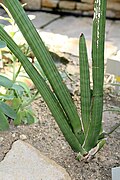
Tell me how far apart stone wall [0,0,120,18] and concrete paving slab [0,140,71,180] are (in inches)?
91.3

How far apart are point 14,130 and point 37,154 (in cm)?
20

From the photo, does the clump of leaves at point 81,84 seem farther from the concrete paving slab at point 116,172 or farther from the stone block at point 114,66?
the stone block at point 114,66

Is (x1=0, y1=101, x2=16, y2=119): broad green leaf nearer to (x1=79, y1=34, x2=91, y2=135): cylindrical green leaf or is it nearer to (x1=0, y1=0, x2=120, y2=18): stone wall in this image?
(x1=79, y1=34, x2=91, y2=135): cylindrical green leaf

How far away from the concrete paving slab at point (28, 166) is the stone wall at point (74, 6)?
91.3 inches

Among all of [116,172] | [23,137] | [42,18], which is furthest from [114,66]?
[42,18]

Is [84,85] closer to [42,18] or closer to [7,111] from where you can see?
[7,111]

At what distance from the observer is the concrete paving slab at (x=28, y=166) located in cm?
148

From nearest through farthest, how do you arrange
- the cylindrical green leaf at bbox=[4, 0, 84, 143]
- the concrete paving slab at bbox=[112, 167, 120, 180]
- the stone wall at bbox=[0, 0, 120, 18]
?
the cylindrical green leaf at bbox=[4, 0, 84, 143] < the concrete paving slab at bbox=[112, 167, 120, 180] < the stone wall at bbox=[0, 0, 120, 18]

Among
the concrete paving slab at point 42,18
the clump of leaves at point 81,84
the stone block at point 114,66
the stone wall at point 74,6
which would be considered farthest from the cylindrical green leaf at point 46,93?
the stone wall at point 74,6

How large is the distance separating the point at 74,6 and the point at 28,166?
2.45m

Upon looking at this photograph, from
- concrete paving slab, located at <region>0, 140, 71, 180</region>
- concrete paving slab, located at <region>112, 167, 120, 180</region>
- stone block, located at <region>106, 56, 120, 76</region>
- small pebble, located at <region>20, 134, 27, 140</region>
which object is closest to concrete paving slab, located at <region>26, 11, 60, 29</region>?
stone block, located at <region>106, 56, 120, 76</region>

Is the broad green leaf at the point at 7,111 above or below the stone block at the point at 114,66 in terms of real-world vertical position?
above

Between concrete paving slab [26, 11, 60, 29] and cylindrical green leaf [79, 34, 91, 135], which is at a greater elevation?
cylindrical green leaf [79, 34, 91, 135]

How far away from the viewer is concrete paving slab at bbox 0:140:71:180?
1477 millimetres
